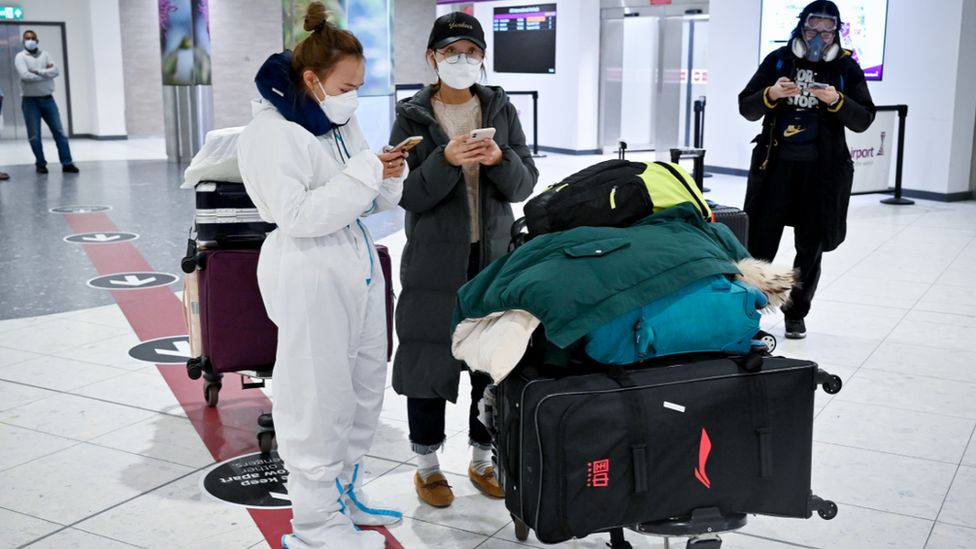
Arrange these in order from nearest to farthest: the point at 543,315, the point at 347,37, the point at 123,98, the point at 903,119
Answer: the point at 543,315 → the point at 347,37 → the point at 903,119 → the point at 123,98

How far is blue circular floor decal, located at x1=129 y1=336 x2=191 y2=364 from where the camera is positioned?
4660mm

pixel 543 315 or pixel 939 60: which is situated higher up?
pixel 939 60

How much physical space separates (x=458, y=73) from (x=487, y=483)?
129 centimetres

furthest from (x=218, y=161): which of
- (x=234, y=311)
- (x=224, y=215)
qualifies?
(x=234, y=311)

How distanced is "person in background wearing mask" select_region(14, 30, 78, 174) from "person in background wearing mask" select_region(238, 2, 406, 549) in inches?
410

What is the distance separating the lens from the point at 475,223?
300cm

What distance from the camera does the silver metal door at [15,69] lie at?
1728 cm

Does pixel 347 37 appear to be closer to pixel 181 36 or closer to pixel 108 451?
pixel 108 451

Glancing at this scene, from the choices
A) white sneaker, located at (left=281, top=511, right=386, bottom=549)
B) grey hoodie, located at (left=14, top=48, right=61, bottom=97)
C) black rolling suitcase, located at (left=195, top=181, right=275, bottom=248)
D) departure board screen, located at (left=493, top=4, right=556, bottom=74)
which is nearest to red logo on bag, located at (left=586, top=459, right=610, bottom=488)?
white sneaker, located at (left=281, top=511, right=386, bottom=549)

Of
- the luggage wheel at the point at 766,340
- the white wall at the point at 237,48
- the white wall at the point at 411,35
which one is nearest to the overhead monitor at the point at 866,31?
the luggage wheel at the point at 766,340

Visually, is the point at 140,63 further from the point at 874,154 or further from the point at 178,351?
the point at 178,351

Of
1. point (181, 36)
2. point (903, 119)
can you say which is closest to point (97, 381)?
point (903, 119)

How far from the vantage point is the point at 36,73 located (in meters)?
11.7

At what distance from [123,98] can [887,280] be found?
14876 mm
